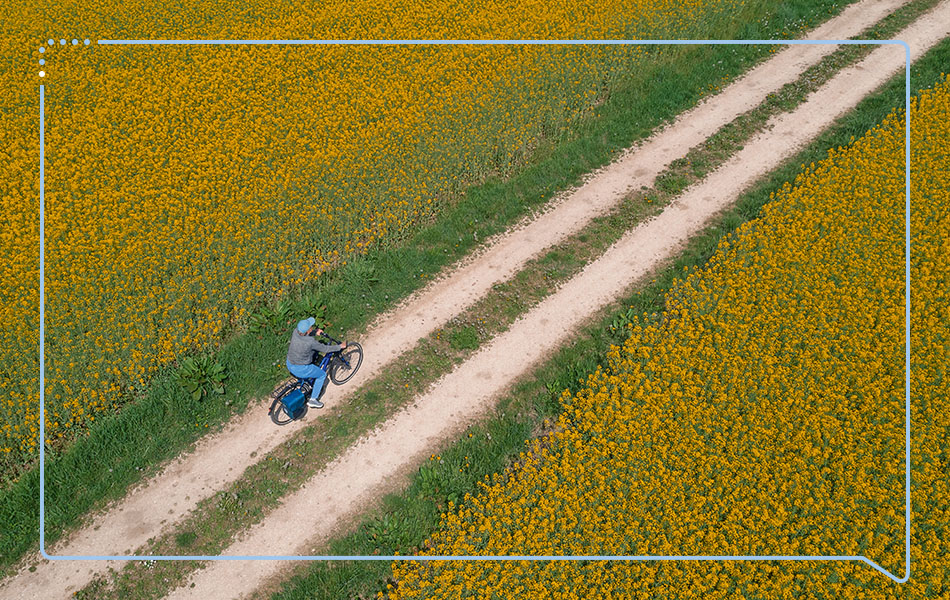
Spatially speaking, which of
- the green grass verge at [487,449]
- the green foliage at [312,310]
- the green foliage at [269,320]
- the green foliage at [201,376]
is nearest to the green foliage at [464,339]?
the green grass verge at [487,449]

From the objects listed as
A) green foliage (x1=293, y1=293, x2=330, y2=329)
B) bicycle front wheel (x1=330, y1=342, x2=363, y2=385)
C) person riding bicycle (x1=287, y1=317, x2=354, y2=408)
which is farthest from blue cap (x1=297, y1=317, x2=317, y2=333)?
green foliage (x1=293, y1=293, x2=330, y2=329)

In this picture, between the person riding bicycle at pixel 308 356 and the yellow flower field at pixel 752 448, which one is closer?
the yellow flower field at pixel 752 448

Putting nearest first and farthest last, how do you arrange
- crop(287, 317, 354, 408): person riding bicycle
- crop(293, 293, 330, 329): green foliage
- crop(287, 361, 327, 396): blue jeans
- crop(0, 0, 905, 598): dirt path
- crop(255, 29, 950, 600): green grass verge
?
crop(255, 29, 950, 600): green grass verge
crop(0, 0, 905, 598): dirt path
crop(287, 317, 354, 408): person riding bicycle
crop(287, 361, 327, 396): blue jeans
crop(293, 293, 330, 329): green foliage

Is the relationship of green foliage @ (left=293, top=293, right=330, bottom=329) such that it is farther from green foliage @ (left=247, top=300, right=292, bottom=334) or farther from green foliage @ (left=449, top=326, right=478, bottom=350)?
green foliage @ (left=449, top=326, right=478, bottom=350)

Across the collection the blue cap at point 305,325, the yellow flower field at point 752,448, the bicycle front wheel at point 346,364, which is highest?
the blue cap at point 305,325

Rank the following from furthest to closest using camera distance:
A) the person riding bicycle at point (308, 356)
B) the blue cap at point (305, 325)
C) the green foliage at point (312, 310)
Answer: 1. the green foliage at point (312, 310)
2. the person riding bicycle at point (308, 356)
3. the blue cap at point (305, 325)

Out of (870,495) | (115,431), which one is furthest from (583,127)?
(115,431)

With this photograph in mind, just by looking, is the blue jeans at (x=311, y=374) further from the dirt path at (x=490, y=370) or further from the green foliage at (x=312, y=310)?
the green foliage at (x=312, y=310)

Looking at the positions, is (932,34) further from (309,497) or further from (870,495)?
(309,497)
